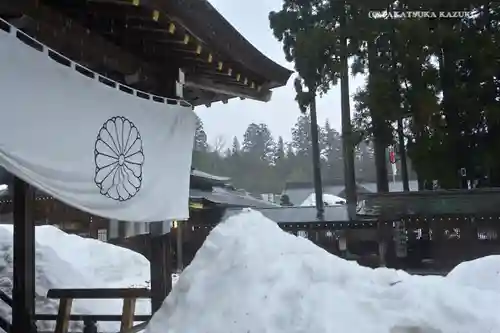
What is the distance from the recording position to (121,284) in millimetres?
8203

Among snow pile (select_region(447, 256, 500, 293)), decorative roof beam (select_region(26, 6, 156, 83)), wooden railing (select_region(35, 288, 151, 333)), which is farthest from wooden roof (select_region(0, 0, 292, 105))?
snow pile (select_region(447, 256, 500, 293))

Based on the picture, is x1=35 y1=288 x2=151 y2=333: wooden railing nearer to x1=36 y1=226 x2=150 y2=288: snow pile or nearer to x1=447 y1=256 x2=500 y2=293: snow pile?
x1=447 y1=256 x2=500 y2=293: snow pile

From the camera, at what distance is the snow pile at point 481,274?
4.29 meters

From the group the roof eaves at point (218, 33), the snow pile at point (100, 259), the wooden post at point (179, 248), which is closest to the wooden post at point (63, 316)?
the roof eaves at point (218, 33)

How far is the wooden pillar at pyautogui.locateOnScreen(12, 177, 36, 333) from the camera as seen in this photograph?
4570mm

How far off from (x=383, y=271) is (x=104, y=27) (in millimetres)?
2853

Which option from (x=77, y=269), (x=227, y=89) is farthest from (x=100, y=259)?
(x=227, y=89)

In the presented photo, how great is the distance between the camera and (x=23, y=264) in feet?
15.1

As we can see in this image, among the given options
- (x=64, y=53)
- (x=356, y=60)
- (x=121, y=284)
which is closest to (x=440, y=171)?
(x=356, y=60)

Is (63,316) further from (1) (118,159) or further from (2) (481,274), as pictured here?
(2) (481,274)

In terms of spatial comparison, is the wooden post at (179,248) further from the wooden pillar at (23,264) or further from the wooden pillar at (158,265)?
the wooden pillar at (158,265)

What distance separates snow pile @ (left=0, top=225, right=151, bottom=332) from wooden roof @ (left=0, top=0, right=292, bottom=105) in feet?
10.7

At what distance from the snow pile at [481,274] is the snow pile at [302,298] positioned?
8.8 inches

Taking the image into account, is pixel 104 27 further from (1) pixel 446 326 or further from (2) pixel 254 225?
(1) pixel 446 326
